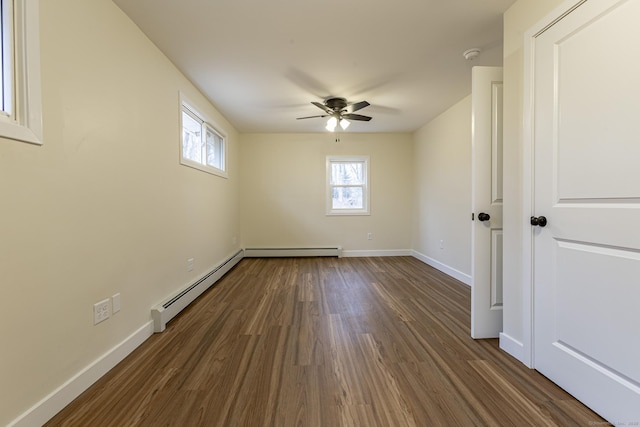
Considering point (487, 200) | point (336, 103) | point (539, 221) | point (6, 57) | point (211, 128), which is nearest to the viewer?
point (6, 57)

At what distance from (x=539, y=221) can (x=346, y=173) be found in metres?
3.87

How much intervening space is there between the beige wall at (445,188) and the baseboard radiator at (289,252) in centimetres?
165

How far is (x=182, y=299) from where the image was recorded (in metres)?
2.50

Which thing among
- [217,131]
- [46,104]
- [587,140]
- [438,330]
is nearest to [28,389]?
[46,104]

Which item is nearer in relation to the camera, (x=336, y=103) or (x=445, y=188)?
(x=336, y=103)

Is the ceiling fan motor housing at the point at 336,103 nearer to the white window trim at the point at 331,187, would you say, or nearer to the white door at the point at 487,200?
the white door at the point at 487,200

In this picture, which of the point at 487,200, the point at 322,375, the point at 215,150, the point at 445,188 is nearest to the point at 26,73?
→ the point at 322,375

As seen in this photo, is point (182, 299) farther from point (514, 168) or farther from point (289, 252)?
point (514, 168)

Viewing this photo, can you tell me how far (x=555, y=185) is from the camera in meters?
1.44

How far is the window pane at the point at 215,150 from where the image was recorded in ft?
12.2

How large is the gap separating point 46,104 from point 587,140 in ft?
8.75

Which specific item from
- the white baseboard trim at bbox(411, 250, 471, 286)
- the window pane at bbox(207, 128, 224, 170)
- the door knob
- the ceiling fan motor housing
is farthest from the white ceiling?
the white baseboard trim at bbox(411, 250, 471, 286)


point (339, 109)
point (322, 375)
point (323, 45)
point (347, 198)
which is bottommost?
point (322, 375)

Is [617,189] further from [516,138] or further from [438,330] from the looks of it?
[438,330]
